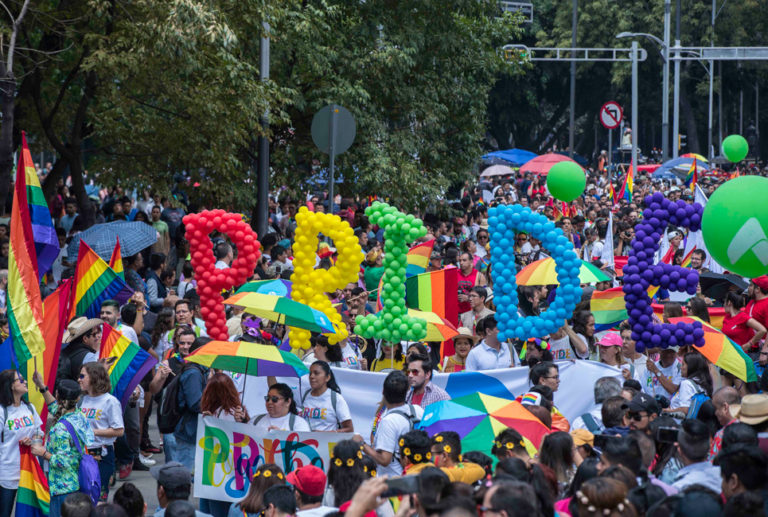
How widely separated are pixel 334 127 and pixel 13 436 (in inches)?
248

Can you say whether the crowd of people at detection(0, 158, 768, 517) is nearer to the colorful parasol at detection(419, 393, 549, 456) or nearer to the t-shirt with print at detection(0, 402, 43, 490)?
the t-shirt with print at detection(0, 402, 43, 490)

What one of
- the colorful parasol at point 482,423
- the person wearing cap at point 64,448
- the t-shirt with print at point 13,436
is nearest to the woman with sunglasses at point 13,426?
the t-shirt with print at point 13,436

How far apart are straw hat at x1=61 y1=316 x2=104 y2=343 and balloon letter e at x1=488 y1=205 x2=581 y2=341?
3.59 metres

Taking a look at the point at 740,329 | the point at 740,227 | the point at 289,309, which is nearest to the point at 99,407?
the point at 289,309

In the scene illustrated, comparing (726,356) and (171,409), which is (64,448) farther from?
(726,356)

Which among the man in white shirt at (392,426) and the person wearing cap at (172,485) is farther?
the man in white shirt at (392,426)

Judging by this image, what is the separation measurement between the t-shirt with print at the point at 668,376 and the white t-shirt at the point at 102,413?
450cm

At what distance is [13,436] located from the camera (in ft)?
26.6

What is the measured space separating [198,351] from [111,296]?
266 centimetres

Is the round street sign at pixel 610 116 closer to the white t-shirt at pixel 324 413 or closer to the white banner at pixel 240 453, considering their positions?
the white t-shirt at pixel 324 413

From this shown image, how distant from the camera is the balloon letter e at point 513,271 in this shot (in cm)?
950

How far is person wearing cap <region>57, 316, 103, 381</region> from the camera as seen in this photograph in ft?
32.3

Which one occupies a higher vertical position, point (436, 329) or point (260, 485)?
point (436, 329)

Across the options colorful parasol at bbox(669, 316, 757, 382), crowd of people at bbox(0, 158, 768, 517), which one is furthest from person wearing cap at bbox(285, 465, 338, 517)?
colorful parasol at bbox(669, 316, 757, 382)
